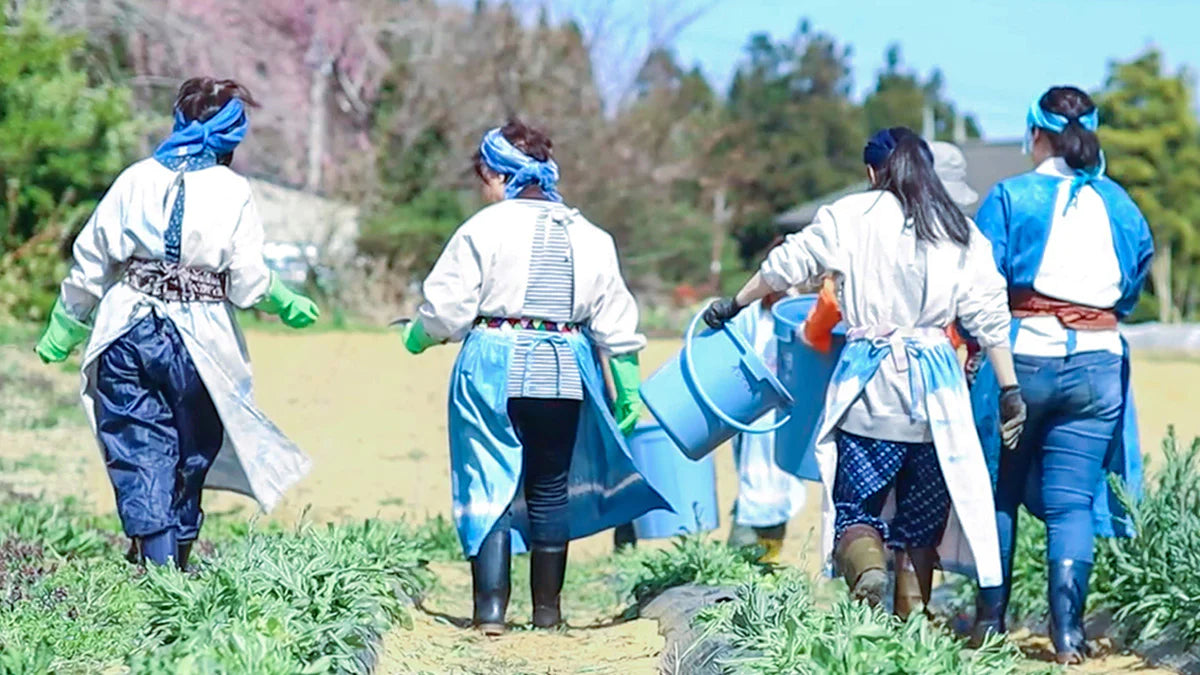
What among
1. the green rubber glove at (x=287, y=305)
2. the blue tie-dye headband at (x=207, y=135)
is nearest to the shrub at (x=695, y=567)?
the green rubber glove at (x=287, y=305)

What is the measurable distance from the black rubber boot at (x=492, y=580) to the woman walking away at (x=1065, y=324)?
145 centimetres

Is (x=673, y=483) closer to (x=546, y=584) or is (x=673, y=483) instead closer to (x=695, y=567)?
(x=695, y=567)

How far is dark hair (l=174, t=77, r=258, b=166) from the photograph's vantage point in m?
5.69

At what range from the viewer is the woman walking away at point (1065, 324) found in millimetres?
5742

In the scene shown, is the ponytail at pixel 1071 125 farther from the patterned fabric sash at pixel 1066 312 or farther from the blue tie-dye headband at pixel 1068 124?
the patterned fabric sash at pixel 1066 312

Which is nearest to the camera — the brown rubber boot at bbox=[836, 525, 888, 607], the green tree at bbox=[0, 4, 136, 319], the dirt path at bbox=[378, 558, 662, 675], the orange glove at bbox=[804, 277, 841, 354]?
the dirt path at bbox=[378, 558, 662, 675]

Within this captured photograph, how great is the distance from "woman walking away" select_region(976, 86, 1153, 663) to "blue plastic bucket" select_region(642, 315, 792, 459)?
0.80 metres

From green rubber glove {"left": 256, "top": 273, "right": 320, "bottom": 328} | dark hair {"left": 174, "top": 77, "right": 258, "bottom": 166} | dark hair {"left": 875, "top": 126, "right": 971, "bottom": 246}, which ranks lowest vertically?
green rubber glove {"left": 256, "top": 273, "right": 320, "bottom": 328}

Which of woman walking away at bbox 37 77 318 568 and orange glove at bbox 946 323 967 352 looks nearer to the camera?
woman walking away at bbox 37 77 318 568

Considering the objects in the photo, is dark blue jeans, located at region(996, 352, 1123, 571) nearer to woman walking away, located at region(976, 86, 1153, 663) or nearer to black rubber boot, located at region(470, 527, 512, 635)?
woman walking away, located at region(976, 86, 1153, 663)

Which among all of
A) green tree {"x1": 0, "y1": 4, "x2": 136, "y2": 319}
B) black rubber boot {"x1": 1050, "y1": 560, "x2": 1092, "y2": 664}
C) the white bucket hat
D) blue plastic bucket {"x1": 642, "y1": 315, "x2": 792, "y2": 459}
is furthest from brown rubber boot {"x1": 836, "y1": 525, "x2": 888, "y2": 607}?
green tree {"x1": 0, "y1": 4, "x2": 136, "y2": 319}

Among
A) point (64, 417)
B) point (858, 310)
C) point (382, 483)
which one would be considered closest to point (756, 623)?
point (858, 310)

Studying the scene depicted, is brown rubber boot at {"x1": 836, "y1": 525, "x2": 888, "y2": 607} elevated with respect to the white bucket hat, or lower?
lower

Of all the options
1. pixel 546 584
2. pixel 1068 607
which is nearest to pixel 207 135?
pixel 546 584
